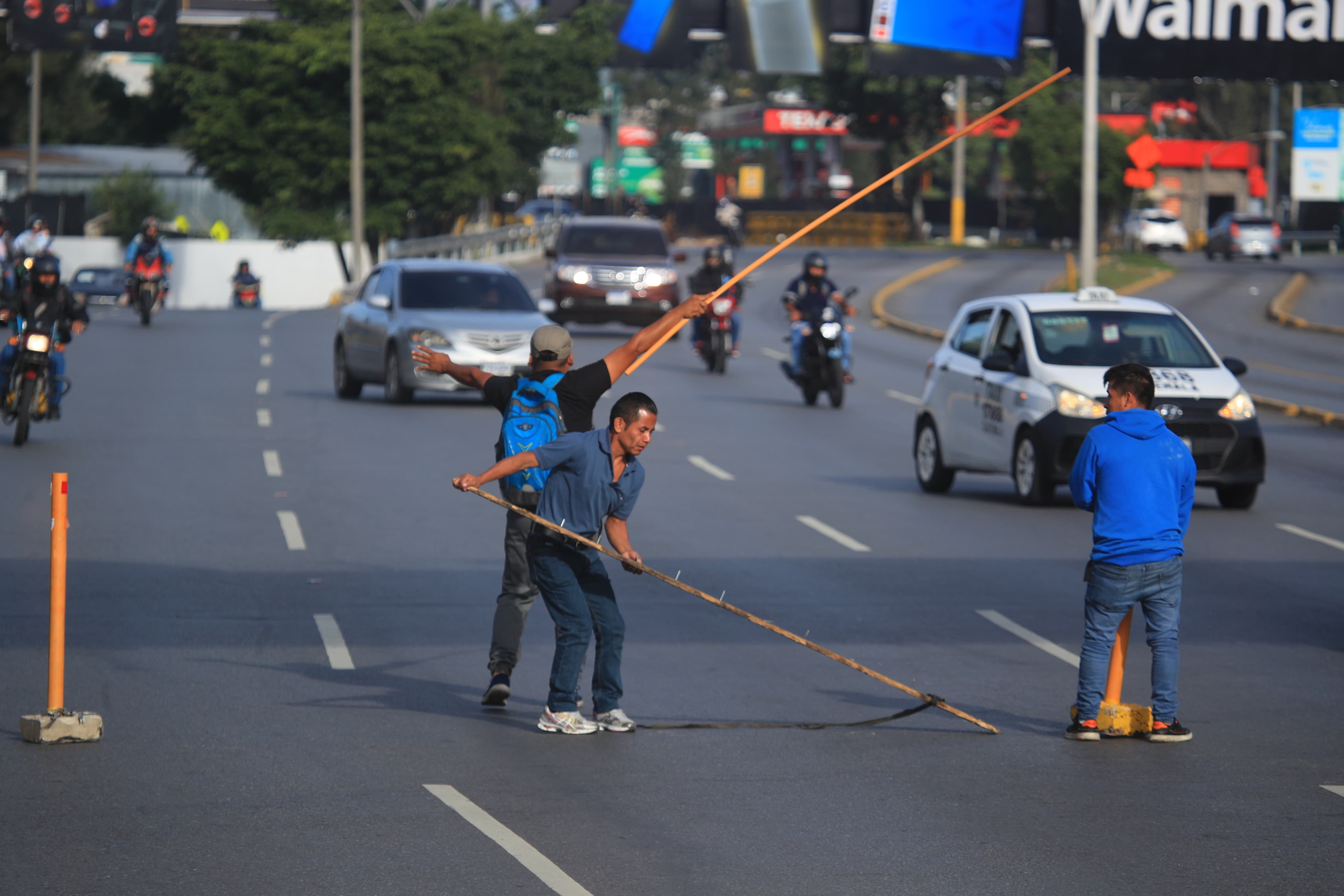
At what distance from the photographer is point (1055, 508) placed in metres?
17.8

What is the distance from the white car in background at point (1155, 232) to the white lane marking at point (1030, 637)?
6714 cm

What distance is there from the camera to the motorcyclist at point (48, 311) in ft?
64.3

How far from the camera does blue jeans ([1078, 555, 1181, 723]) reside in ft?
29.9

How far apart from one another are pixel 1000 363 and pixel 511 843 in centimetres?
1102

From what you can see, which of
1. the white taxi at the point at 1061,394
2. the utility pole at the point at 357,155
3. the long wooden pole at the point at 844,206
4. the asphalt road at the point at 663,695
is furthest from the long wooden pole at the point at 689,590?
the utility pole at the point at 357,155

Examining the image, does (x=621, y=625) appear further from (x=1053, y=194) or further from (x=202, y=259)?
(x=1053, y=194)

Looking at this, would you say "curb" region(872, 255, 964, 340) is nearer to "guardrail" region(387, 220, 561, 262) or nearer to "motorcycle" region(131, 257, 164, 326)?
"guardrail" region(387, 220, 561, 262)

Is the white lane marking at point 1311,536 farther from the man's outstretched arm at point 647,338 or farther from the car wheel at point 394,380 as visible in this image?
the car wheel at point 394,380

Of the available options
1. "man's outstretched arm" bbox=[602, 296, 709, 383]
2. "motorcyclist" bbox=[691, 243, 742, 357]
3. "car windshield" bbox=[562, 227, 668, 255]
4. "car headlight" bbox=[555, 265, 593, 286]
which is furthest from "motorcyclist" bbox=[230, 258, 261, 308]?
"man's outstretched arm" bbox=[602, 296, 709, 383]

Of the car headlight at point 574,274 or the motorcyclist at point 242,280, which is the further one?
the motorcyclist at point 242,280

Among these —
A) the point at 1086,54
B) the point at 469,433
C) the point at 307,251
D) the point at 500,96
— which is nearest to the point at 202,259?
the point at 307,251

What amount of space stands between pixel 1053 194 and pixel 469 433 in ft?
225

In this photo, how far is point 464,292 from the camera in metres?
26.1

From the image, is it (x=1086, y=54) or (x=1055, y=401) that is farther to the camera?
(x=1086, y=54)
